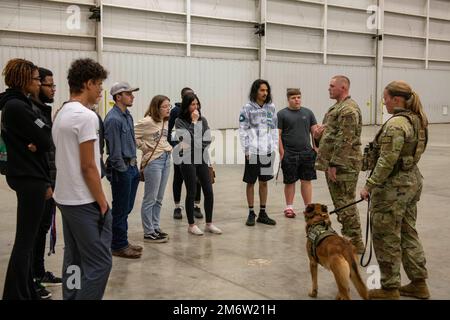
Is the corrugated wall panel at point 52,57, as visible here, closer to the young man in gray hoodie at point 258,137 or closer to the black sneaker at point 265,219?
the young man in gray hoodie at point 258,137

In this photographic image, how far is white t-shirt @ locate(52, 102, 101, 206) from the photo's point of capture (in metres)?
2.75

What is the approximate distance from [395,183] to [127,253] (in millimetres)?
2503

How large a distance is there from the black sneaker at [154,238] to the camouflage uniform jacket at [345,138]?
1.86m

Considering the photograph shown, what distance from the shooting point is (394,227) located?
3736 millimetres

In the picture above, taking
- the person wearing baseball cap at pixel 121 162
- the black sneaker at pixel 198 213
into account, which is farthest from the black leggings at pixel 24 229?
the black sneaker at pixel 198 213

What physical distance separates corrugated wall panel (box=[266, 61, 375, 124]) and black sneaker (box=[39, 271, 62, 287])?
14654 mm

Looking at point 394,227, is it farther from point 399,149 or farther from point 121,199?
point 121,199

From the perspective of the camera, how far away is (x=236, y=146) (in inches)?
555

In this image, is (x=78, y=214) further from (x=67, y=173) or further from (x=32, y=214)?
(x=32, y=214)

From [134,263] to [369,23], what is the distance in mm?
18126

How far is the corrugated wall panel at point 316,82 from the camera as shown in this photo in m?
18.4

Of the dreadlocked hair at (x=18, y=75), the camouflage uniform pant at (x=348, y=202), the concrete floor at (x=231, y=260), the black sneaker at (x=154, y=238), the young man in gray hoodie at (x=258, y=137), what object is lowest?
the concrete floor at (x=231, y=260)

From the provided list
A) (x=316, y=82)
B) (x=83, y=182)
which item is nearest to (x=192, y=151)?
(x=83, y=182)
